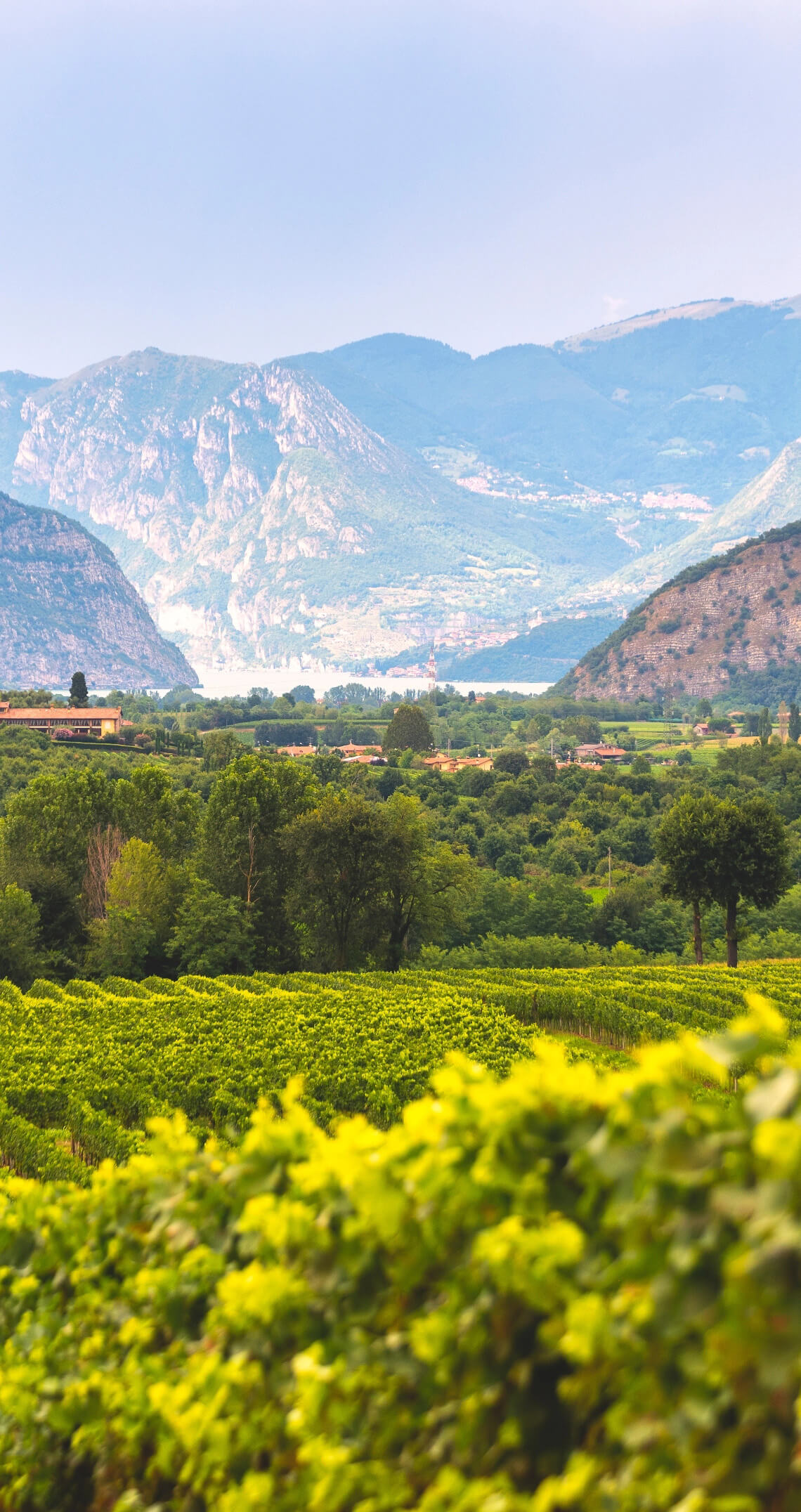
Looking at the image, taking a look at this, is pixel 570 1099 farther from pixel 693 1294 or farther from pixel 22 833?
pixel 22 833

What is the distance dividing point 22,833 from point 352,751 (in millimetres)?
112822

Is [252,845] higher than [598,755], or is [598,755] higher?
[598,755]

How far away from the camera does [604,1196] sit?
323cm

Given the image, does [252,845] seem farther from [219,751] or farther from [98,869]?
[219,751]

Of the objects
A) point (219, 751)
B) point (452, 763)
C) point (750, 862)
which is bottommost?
point (750, 862)

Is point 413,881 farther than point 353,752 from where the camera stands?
No

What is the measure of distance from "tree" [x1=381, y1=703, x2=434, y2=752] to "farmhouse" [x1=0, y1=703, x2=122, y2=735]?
42.8 meters

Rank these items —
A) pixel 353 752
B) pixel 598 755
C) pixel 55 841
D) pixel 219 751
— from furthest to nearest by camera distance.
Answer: pixel 598 755 → pixel 353 752 → pixel 219 751 → pixel 55 841

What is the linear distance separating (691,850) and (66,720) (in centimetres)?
11534

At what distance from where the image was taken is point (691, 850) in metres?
51.4

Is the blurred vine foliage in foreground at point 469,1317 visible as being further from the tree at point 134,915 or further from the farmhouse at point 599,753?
the farmhouse at point 599,753

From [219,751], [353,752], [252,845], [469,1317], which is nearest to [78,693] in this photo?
[219,751]

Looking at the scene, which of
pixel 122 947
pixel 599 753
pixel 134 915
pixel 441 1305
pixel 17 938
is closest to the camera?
pixel 441 1305

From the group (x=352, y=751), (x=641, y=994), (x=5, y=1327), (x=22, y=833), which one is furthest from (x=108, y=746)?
(x=5, y=1327)
